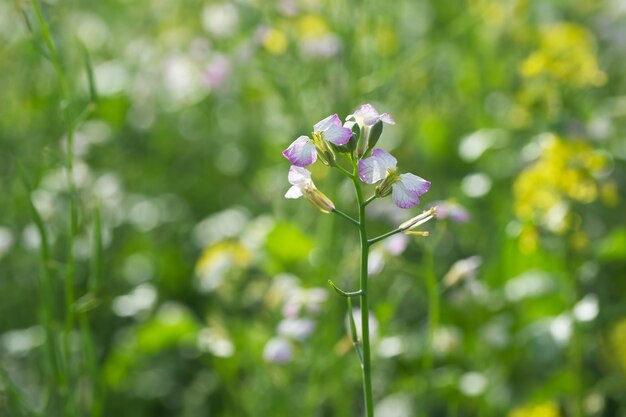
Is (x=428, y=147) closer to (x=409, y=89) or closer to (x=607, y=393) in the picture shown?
(x=409, y=89)

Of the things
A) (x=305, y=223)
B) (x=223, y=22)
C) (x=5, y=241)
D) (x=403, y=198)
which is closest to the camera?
(x=403, y=198)

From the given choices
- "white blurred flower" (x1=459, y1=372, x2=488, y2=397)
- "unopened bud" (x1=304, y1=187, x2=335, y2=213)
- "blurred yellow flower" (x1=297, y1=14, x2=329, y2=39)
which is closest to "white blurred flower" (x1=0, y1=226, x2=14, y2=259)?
"blurred yellow flower" (x1=297, y1=14, x2=329, y2=39)

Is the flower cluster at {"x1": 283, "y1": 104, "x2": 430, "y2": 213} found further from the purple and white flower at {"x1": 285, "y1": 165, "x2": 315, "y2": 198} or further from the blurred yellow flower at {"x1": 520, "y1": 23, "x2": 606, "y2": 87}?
the blurred yellow flower at {"x1": 520, "y1": 23, "x2": 606, "y2": 87}

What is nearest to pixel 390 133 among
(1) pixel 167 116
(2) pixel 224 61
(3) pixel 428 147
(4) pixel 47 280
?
(3) pixel 428 147

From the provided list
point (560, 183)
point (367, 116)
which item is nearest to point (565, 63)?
point (560, 183)

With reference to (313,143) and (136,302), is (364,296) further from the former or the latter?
(136,302)

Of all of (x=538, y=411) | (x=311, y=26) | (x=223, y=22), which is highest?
(x=223, y=22)
